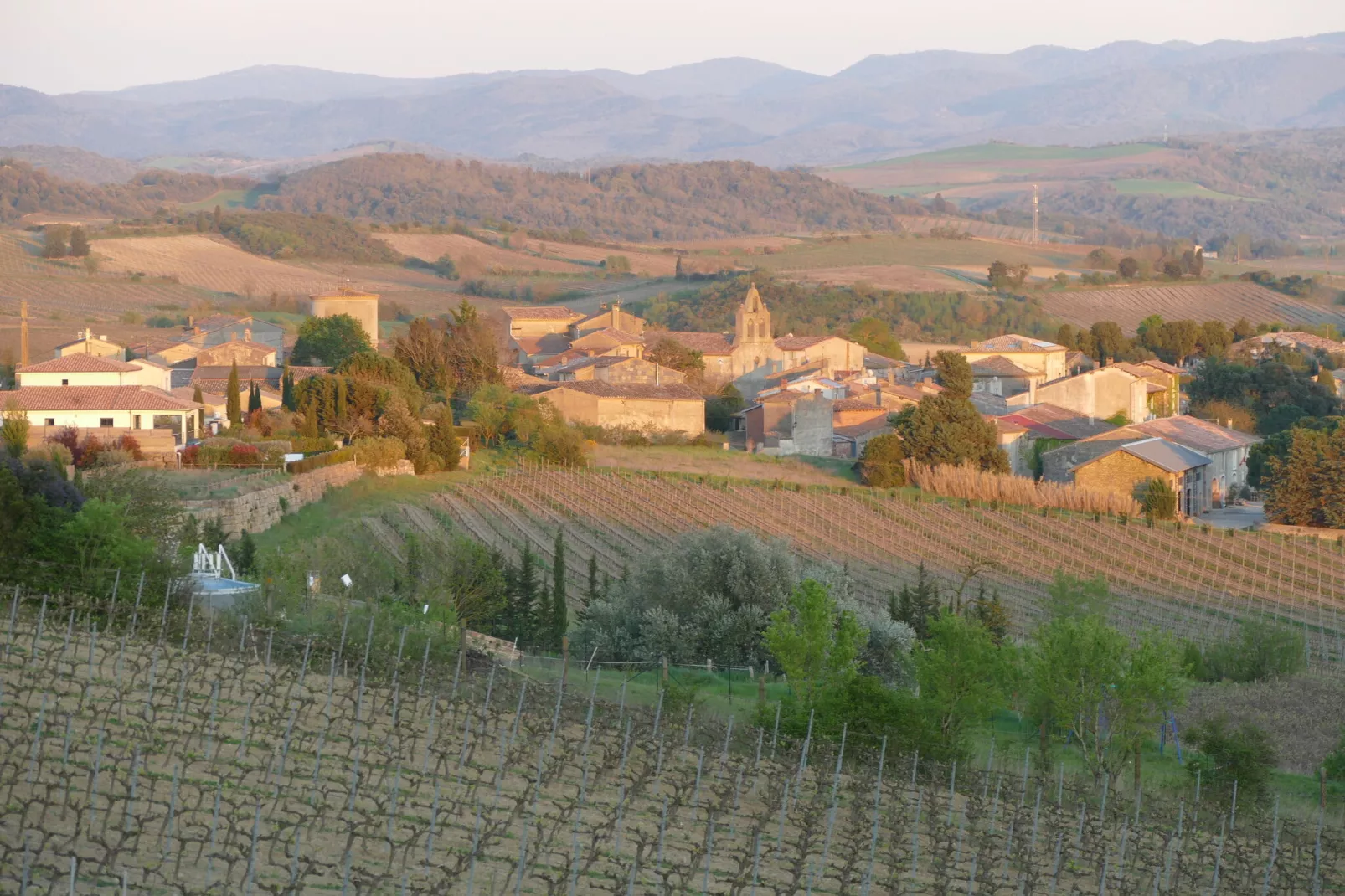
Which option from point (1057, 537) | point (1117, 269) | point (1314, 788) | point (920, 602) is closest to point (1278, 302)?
point (1117, 269)

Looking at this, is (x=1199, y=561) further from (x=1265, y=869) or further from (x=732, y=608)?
(x=1265, y=869)

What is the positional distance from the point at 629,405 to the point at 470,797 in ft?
124

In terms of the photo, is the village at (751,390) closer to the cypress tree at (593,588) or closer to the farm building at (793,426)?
the farm building at (793,426)

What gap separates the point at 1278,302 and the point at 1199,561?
220 ft

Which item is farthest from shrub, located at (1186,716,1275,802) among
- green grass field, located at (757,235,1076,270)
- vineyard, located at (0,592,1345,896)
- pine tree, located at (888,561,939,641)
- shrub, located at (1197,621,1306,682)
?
green grass field, located at (757,235,1076,270)

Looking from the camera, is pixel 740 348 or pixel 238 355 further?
pixel 740 348

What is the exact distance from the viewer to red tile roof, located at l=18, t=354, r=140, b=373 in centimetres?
4403

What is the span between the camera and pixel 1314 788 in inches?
782

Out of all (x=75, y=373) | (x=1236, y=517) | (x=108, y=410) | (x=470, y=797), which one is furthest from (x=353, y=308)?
(x=470, y=797)

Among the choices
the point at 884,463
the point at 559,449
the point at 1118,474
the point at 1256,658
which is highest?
the point at 559,449

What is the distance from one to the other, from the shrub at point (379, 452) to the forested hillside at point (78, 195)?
10919 cm

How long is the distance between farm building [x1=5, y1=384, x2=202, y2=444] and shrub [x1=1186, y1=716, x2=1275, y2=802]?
84.2 feet

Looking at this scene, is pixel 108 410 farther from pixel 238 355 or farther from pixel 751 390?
pixel 751 390

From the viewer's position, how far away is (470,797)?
1373 centimetres
